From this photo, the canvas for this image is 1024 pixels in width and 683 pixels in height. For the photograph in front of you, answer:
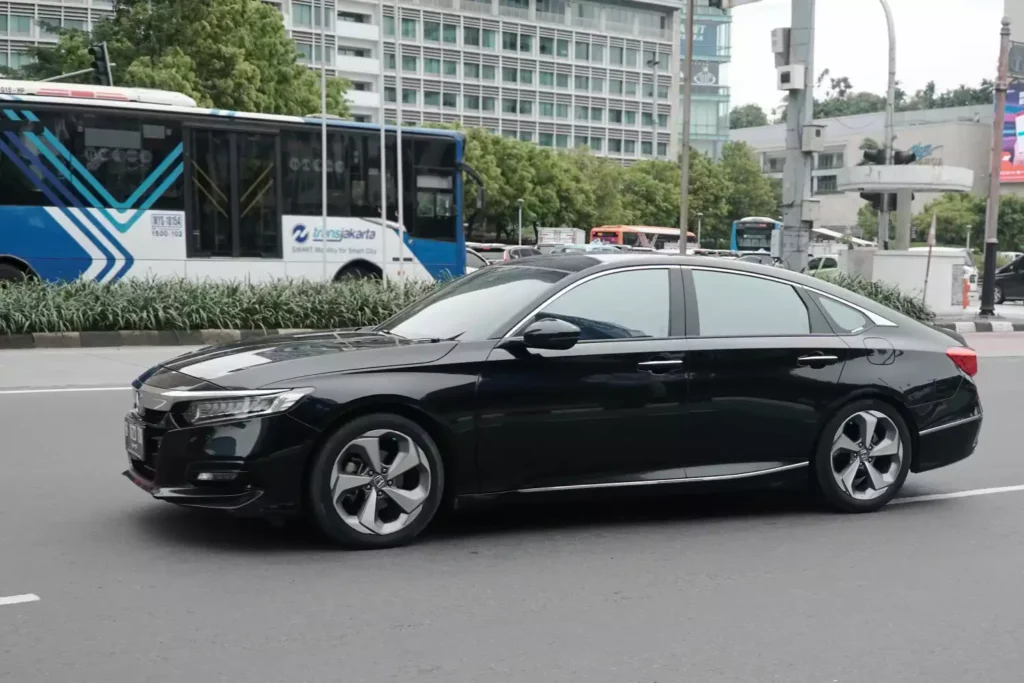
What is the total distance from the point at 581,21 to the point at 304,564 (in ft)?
356

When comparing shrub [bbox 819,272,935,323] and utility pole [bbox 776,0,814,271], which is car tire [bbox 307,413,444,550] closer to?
utility pole [bbox 776,0,814,271]

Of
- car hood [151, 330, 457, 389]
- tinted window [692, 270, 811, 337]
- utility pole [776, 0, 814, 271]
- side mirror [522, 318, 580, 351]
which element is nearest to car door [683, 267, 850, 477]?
tinted window [692, 270, 811, 337]

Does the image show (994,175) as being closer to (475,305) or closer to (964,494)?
(964,494)

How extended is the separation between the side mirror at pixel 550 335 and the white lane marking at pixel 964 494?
8.31 ft

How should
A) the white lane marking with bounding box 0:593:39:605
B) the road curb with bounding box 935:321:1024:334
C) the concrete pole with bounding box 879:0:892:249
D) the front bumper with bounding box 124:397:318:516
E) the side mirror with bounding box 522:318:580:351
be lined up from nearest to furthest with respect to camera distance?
the white lane marking with bounding box 0:593:39:605, the front bumper with bounding box 124:397:318:516, the side mirror with bounding box 522:318:580:351, the road curb with bounding box 935:321:1024:334, the concrete pole with bounding box 879:0:892:249

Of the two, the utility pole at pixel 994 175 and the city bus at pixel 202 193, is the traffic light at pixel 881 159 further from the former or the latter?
the city bus at pixel 202 193

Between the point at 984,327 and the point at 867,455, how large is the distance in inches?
784

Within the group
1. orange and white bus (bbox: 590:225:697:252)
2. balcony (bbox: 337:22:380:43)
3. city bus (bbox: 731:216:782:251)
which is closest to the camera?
orange and white bus (bbox: 590:225:697:252)

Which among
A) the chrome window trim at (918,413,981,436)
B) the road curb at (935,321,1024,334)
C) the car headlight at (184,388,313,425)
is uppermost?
the car headlight at (184,388,313,425)

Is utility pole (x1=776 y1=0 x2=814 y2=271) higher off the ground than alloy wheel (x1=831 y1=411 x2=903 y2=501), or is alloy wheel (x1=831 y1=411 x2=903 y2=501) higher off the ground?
utility pole (x1=776 y1=0 x2=814 y2=271)

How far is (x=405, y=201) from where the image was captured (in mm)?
22578

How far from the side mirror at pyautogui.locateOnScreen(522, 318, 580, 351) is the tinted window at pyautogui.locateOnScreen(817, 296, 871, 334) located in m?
1.75

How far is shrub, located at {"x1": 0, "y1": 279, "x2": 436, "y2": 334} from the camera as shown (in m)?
16.3

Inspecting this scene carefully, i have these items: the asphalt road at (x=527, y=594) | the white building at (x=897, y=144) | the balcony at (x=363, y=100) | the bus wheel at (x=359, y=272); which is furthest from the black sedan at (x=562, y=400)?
the white building at (x=897, y=144)
